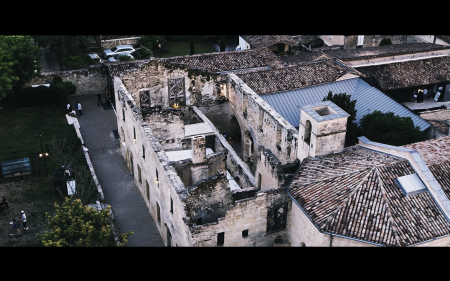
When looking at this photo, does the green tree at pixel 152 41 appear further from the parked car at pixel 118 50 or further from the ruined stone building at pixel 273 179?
the ruined stone building at pixel 273 179

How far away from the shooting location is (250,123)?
140 feet

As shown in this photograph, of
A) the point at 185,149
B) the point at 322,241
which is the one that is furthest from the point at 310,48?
the point at 322,241

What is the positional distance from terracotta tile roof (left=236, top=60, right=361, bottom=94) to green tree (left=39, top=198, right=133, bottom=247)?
64.9 ft

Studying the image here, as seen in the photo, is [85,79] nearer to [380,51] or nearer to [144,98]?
[144,98]

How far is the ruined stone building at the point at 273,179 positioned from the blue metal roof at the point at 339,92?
1.64 meters

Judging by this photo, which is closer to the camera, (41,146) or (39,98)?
(41,146)

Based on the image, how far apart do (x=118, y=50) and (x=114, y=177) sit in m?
27.4

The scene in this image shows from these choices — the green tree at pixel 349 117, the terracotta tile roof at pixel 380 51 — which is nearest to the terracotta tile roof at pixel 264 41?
the terracotta tile roof at pixel 380 51

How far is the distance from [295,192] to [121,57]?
3654cm

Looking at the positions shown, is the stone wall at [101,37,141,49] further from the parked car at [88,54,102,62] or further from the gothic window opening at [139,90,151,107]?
the gothic window opening at [139,90,151,107]

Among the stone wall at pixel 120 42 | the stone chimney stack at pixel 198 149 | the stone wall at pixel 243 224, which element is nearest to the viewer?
the stone wall at pixel 243 224

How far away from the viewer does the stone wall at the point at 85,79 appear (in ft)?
180

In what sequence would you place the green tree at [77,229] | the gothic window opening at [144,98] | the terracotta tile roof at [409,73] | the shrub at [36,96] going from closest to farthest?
the green tree at [77,229], the gothic window opening at [144,98], the terracotta tile roof at [409,73], the shrub at [36,96]

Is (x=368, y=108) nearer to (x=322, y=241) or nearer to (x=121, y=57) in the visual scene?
(x=322, y=241)
